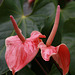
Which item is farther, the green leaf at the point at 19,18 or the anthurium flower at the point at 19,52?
the green leaf at the point at 19,18

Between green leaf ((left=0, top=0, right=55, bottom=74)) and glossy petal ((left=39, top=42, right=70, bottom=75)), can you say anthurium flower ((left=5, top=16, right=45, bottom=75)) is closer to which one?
glossy petal ((left=39, top=42, right=70, bottom=75))

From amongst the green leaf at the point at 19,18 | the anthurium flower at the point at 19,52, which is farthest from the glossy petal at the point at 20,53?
the green leaf at the point at 19,18

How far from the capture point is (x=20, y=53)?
14.0 inches

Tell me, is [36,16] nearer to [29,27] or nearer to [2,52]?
[29,27]

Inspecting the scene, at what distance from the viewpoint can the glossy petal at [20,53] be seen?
34 cm

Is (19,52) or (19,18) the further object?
(19,18)

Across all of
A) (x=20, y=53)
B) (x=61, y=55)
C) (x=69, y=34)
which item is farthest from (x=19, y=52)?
(x=69, y=34)

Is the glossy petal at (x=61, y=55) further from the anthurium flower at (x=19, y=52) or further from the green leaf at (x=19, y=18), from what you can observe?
the green leaf at (x=19, y=18)

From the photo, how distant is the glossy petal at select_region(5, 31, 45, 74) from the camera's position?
34cm

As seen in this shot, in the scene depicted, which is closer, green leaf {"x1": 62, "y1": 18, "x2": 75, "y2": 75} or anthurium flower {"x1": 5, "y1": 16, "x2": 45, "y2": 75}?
anthurium flower {"x1": 5, "y1": 16, "x2": 45, "y2": 75}

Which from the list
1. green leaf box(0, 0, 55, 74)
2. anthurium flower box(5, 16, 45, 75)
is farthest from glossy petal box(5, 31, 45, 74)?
green leaf box(0, 0, 55, 74)

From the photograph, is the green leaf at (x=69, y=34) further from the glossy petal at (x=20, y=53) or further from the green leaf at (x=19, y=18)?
the glossy petal at (x=20, y=53)

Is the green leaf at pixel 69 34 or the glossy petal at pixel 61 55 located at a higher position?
the glossy petal at pixel 61 55

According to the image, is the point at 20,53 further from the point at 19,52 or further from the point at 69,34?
the point at 69,34
